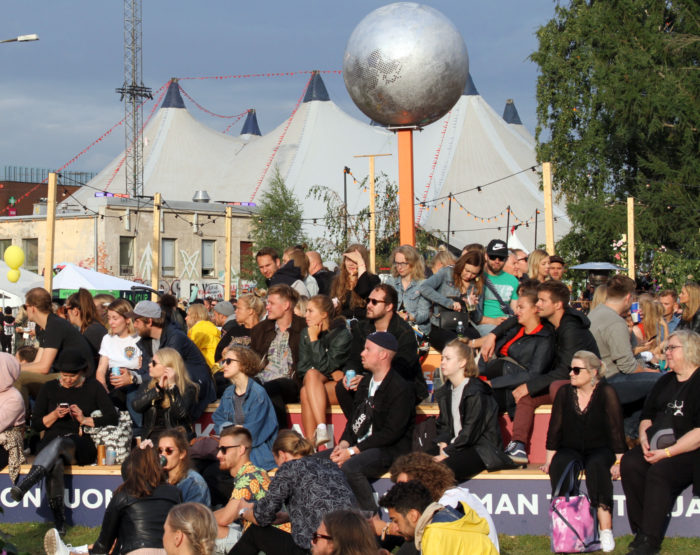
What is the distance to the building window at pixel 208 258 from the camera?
4584 cm

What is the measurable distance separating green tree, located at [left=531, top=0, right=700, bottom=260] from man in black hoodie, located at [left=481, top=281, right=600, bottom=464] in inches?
810

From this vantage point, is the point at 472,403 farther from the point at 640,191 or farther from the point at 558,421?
the point at 640,191

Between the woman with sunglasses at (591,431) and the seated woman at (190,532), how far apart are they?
3115 millimetres

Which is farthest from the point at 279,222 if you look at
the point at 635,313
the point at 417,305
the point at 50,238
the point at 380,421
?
the point at 380,421

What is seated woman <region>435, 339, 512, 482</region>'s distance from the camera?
7184mm

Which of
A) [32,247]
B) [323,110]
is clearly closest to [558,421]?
[32,247]

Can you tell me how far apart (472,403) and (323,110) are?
1850 inches

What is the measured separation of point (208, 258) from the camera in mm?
46000

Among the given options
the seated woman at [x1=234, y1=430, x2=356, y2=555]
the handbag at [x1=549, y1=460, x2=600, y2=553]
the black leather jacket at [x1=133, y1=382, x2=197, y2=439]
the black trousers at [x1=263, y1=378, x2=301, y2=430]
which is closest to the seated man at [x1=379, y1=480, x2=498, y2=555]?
the seated woman at [x1=234, y1=430, x2=356, y2=555]

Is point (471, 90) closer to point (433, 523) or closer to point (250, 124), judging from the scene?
point (250, 124)

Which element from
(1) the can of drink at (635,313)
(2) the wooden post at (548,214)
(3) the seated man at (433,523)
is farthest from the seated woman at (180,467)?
(2) the wooden post at (548,214)

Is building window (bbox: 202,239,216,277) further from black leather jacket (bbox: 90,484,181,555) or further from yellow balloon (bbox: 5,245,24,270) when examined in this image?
black leather jacket (bbox: 90,484,181,555)

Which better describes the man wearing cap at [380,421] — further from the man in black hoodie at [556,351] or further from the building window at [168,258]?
the building window at [168,258]

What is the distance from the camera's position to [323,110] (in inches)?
2088
